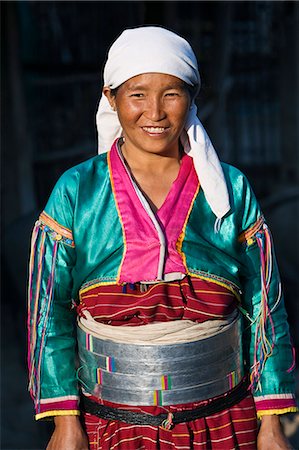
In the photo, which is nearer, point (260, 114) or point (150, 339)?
point (150, 339)

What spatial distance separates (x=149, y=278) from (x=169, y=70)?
56 cm

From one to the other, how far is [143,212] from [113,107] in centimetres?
33

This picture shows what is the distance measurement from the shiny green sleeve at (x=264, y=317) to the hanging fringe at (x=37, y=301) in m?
0.57

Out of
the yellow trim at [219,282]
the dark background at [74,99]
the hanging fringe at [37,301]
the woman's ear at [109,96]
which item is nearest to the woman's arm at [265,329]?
the yellow trim at [219,282]

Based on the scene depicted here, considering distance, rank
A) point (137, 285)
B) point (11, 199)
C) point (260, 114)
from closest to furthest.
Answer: point (137, 285) < point (11, 199) < point (260, 114)

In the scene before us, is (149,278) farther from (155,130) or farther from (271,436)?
(271,436)

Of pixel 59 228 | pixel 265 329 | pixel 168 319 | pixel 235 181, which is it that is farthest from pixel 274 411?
pixel 59 228

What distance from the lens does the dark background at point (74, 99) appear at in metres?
5.52

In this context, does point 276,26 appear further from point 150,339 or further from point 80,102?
point 150,339

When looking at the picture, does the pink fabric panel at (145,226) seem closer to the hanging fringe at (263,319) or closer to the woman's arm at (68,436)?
the hanging fringe at (263,319)

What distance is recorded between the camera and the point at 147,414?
7.14 feet

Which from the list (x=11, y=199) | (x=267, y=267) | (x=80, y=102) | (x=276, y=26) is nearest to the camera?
(x=267, y=267)

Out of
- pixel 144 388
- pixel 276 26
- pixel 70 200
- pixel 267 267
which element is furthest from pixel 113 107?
pixel 276 26

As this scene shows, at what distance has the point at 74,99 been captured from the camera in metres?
6.77
